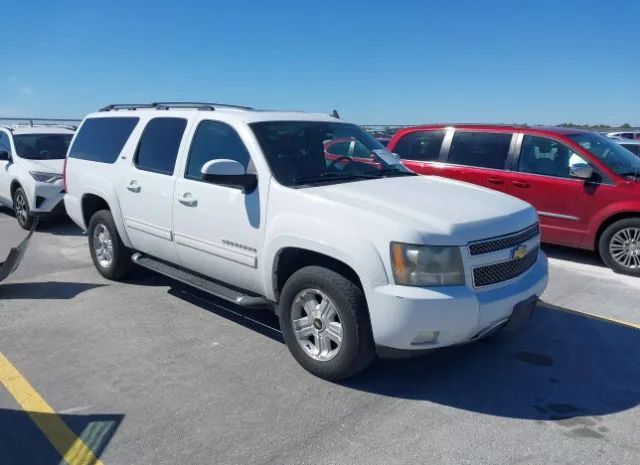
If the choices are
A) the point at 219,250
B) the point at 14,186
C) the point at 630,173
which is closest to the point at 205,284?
the point at 219,250

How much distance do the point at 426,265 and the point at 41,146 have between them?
878 centimetres

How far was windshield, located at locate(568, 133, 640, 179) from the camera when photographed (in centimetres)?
686

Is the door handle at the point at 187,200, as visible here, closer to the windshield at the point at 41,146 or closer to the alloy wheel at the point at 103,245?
the alloy wheel at the point at 103,245

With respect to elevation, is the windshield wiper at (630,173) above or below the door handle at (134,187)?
below

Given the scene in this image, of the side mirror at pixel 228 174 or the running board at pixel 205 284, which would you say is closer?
the side mirror at pixel 228 174

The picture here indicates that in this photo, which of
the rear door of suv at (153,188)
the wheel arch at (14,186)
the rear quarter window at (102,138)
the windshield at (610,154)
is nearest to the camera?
the rear door of suv at (153,188)

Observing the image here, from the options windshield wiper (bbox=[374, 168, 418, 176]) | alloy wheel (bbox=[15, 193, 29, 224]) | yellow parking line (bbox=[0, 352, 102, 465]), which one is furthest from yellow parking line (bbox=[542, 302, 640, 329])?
alloy wheel (bbox=[15, 193, 29, 224])

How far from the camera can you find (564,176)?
7.07 metres

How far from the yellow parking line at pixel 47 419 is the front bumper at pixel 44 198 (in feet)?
17.5

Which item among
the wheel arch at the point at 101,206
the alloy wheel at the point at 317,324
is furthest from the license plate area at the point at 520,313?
the wheel arch at the point at 101,206

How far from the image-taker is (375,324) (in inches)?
132

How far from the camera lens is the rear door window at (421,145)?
836 centimetres

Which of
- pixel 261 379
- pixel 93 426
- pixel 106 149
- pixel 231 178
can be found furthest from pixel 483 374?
pixel 106 149

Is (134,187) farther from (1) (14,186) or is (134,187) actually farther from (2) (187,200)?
(1) (14,186)
